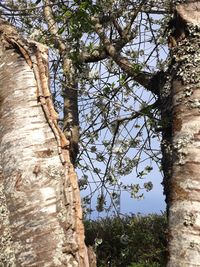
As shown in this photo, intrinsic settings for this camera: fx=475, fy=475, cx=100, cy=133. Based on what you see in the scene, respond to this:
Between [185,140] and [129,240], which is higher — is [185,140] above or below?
above

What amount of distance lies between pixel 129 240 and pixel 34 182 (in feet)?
17.0

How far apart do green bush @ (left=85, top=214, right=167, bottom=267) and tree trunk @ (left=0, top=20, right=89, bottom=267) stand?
4365mm

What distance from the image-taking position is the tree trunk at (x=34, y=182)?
1923mm

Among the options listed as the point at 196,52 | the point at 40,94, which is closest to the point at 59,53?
the point at 196,52

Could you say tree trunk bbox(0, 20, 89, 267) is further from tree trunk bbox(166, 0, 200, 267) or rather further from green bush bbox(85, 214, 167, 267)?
green bush bbox(85, 214, 167, 267)

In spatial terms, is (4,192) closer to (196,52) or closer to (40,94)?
(40,94)

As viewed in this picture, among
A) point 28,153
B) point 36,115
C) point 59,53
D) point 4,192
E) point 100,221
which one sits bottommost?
point 100,221

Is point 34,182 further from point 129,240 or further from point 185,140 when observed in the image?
point 129,240

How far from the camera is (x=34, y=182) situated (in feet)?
6.62

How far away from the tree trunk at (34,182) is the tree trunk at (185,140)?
0.55 m

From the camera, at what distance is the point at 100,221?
8.20 metres

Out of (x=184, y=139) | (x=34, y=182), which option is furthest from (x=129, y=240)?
(x=34, y=182)

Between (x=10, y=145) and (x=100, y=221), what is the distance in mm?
6241

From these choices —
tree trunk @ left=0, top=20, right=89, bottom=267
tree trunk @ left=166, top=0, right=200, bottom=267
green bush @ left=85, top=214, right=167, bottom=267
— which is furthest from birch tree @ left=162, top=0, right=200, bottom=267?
green bush @ left=85, top=214, right=167, bottom=267
